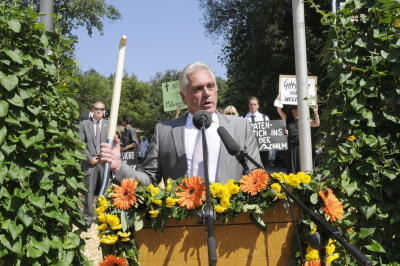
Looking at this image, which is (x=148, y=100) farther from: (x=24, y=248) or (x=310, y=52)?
(x=24, y=248)

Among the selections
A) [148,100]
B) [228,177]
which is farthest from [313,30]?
[148,100]

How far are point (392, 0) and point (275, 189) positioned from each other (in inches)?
52.0

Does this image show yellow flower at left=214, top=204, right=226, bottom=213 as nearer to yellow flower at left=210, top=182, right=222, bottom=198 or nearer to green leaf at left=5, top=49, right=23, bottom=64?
yellow flower at left=210, top=182, right=222, bottom=198

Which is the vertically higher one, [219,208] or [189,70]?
[189,70]

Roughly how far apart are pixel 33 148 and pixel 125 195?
80cm

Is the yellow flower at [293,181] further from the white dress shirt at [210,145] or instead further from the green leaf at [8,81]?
the green leaf at [8,81]

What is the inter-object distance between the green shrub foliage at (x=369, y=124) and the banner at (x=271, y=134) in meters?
8.29

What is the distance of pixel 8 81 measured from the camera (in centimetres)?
328

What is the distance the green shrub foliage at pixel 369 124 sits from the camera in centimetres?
327

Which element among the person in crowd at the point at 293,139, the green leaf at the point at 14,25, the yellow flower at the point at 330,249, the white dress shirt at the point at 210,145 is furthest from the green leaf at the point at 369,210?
the person in crowd at the point at 293,139

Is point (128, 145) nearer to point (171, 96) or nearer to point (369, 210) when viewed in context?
point (171, 96)

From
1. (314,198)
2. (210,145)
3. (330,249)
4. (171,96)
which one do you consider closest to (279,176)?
(314,198)

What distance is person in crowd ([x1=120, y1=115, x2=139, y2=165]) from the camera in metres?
14.1

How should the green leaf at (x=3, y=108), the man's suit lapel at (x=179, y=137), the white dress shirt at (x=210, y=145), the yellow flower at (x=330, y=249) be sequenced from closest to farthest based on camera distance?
the yellow flower at (x=330, y=249) → the green leaf at (x=3, y=108) → the white dress shirt at (x=210, y=145) → the man's suit lapel at (x=179, y=137)
